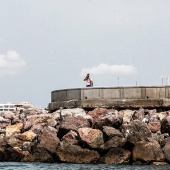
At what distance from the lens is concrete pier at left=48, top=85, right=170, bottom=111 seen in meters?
28.2

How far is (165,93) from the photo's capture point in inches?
1114

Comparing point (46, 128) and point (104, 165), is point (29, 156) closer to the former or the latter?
point (46, 128)

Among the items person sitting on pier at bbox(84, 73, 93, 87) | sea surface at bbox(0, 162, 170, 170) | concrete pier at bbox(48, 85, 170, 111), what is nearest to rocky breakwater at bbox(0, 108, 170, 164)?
concrete pier at bbox(48, 85, 170, 111)

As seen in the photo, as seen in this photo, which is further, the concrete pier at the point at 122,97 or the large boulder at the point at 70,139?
the concrete pier at the point at 122,97

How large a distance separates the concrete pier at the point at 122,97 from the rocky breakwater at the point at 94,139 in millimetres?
496

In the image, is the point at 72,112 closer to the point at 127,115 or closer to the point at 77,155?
the point at 127,115

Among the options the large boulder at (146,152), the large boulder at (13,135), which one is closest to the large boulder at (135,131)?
the large boulder at (146,152)

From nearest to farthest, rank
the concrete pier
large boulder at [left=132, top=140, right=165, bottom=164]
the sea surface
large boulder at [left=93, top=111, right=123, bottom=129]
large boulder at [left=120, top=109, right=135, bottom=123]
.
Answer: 1. the sea surface
2. large boulder at [left=132, top=140, right=165, bottom=164]
3. large boulder at [left=93, top=111, right=123, bottom=129]
4. large boulder at [left=120, top=109, right=135, bottom=123]
5. the concrete pier

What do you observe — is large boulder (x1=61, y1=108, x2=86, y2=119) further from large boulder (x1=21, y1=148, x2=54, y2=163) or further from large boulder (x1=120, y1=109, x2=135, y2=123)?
large boulder (x1=21, y1=148, x2=54, y2=163)

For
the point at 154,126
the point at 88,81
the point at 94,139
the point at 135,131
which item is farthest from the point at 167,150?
the point at 88,81

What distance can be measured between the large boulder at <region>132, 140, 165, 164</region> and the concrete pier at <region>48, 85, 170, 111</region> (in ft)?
15.4

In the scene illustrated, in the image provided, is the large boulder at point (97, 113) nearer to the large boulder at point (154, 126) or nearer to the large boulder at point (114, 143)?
the large boulder at point (154, 126)

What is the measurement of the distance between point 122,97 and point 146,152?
5.49 meters

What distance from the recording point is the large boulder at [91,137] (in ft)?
78.8
